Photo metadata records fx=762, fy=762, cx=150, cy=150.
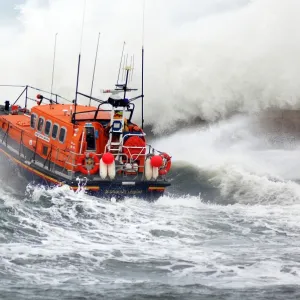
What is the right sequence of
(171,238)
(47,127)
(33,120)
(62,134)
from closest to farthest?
(171,238), (62,134), (47,127), (33,120)

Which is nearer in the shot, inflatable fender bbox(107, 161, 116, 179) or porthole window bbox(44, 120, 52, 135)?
inflatable fender bbox(107, 161, 116, 179)

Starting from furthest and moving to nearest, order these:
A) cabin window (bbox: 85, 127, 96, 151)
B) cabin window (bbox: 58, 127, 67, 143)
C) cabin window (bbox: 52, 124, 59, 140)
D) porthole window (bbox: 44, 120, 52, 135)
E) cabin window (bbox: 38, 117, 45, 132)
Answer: cabin window (bbox: 38, 117, 45, 132) < porthole window (bbox: 44, 120, 52, 135) < cabin window (bbox: 52, 124, 59, 140) < cabin window (bbox: 58, 127, 67, 143) < cabin window (bbox: 85, 127, 96, 151)

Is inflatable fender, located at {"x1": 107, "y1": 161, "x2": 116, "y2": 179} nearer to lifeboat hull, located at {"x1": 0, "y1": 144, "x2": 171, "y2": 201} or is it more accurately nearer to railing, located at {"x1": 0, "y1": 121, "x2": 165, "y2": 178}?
lifeboat hull, located at {"x1": 0, "y1": 144, "x2": 171, "y2": 201}

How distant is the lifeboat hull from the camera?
17.5m

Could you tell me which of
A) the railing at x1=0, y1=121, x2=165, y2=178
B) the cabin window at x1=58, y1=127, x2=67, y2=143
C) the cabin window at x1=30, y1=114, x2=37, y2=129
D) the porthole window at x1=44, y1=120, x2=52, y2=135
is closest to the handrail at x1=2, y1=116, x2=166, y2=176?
the railing at x1=0, y1=121, x2=165, y2=178

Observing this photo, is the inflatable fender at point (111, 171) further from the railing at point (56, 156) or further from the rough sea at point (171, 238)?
the rough sea at point (171, 238)

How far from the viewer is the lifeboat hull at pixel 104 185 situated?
17.5 m

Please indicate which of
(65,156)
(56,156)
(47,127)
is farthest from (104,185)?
(47,127)

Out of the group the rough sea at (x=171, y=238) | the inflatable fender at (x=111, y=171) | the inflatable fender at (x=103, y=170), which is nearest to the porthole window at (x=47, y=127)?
the rough sea at (x=171, y=238)

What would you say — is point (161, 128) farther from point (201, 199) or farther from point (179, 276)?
point (179, 276)

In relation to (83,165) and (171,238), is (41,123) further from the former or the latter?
(171,238)

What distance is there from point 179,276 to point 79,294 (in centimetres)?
183

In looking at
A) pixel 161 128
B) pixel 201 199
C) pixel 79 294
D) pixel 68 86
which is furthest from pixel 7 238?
pixel 68 86

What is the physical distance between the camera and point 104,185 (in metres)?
17.6
